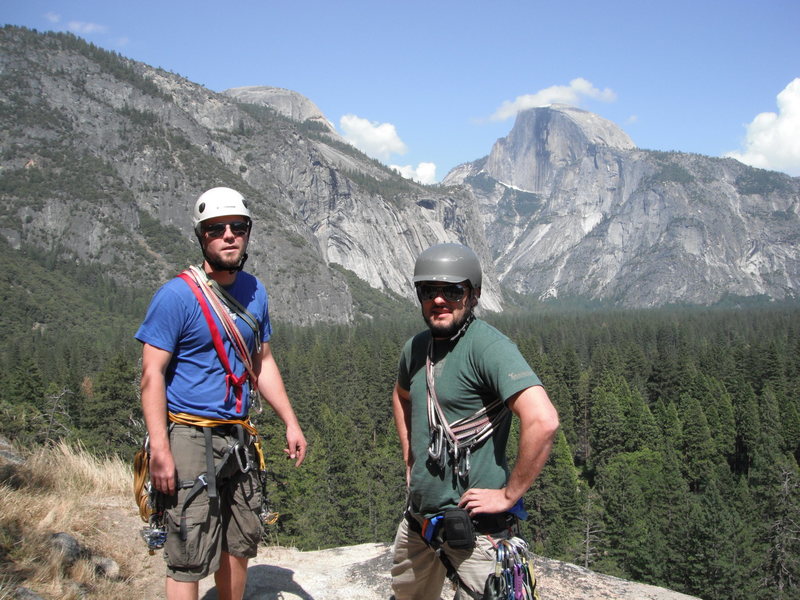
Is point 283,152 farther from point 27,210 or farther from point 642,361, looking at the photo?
point 642,361

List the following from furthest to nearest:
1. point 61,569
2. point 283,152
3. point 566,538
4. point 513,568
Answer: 1. point 283,152
2. point 566,538
3. point 61,569
4. point 513,568

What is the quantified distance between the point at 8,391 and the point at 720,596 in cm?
4149

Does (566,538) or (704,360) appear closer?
(566,538)

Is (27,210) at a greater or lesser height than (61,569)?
greater

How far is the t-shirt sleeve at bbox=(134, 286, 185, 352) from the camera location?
140 inches


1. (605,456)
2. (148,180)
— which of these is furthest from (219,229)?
(148,180)

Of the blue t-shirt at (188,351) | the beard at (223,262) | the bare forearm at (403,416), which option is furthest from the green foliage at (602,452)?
the beard at (223,262)

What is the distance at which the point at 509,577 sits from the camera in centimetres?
340

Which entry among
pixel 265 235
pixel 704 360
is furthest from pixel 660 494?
pixel 265 235

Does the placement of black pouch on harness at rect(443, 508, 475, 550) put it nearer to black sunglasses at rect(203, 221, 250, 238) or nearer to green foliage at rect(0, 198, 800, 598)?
black sunglasses at rect(203, 221, 250, 238)

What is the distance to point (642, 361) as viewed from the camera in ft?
218

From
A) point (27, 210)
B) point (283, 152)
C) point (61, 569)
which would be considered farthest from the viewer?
point (283, 152)

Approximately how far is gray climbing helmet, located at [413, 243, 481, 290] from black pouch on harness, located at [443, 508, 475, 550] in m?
1.44

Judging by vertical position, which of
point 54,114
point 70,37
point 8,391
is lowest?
point 8,391
